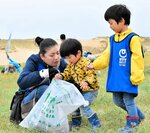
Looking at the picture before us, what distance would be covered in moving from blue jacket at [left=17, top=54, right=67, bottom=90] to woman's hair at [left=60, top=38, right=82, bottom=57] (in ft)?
1.24

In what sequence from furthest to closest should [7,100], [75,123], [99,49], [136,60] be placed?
[99,49] < [7,100] < [75,123] < [136,60]

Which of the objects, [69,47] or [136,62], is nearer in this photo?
[136,62]

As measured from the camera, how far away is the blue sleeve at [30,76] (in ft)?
15.2

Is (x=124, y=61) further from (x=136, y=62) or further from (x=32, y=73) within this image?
(x=32, y=73)

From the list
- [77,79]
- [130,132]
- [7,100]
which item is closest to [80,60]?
[77,79]

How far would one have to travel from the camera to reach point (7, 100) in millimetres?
7461

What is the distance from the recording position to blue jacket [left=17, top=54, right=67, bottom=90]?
4.65 meters

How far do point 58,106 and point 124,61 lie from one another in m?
0.78

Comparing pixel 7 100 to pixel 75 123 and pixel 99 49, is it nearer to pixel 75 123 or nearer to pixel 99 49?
pixel 75 123

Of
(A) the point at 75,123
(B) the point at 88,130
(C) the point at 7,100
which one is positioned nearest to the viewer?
(B) the point at 88,130

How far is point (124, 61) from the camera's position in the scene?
170 inches

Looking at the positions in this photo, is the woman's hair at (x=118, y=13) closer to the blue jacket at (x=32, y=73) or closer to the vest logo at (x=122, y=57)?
the vest logo at (x=122, y=57)

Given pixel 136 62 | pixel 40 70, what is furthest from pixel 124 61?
pixel 40 70

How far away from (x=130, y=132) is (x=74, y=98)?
0.64 meters
